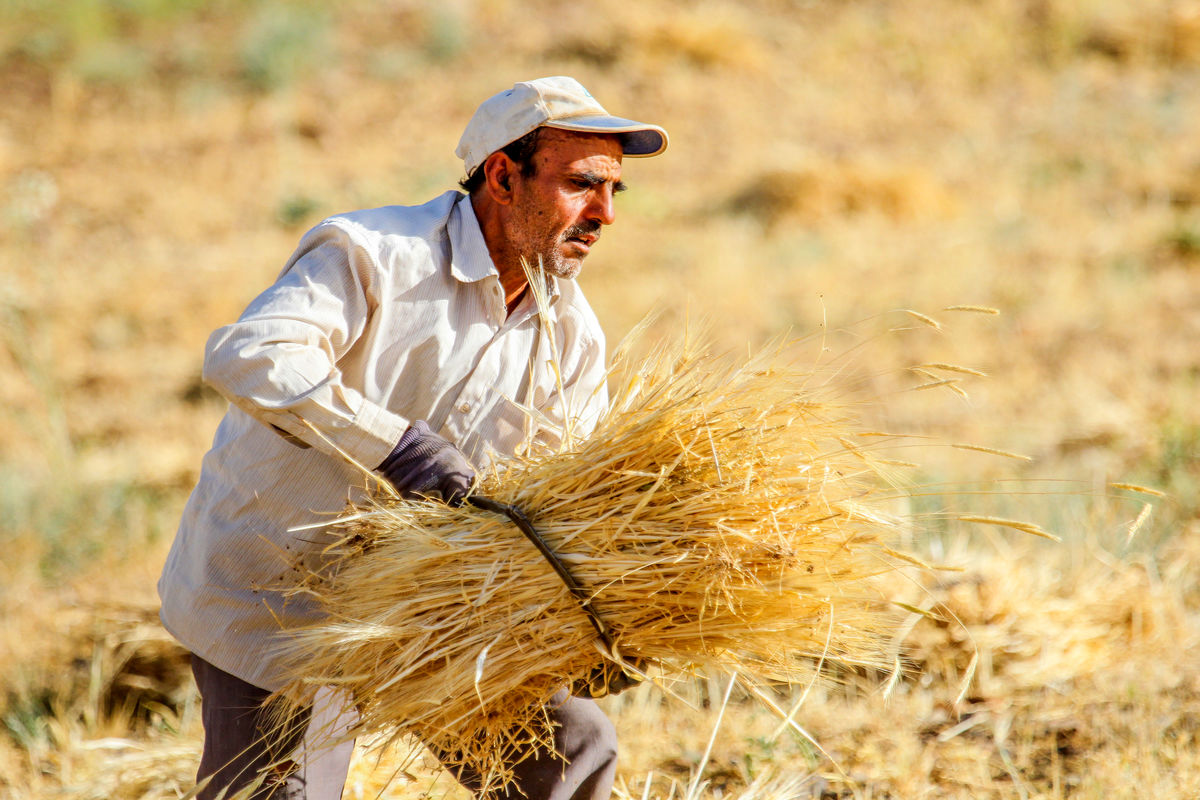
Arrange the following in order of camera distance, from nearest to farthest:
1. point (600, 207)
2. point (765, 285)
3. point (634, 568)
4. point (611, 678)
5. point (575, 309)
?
point (634, 568)
point (611, 678)
point (600, 207)
point (575, 309)
point (765, 285)

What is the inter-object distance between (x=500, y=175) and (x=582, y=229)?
0.20m

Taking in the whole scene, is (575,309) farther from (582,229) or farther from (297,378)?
(297,378)

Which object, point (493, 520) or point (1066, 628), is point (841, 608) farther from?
point (1066, 628)

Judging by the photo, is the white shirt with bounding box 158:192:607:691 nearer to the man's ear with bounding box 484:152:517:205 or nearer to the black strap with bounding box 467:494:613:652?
the man's ear with bounding box 484:152:517:205

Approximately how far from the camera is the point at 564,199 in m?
2.09

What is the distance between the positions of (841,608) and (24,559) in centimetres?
469

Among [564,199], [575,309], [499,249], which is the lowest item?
Result: [575,309]

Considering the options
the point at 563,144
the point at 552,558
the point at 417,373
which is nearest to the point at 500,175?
the point at 563,144

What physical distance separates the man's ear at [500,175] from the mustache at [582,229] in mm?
137

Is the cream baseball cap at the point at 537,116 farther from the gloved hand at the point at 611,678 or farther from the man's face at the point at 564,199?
the gloved hand at the point at 611,678

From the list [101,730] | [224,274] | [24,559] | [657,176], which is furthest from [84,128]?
[101,730]

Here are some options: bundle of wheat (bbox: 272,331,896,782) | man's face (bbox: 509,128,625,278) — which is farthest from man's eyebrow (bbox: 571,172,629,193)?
bundle of wheat (bbox: 272,331,896,782)

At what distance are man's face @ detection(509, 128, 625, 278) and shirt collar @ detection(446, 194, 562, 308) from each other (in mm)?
60

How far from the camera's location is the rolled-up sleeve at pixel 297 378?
178cm
